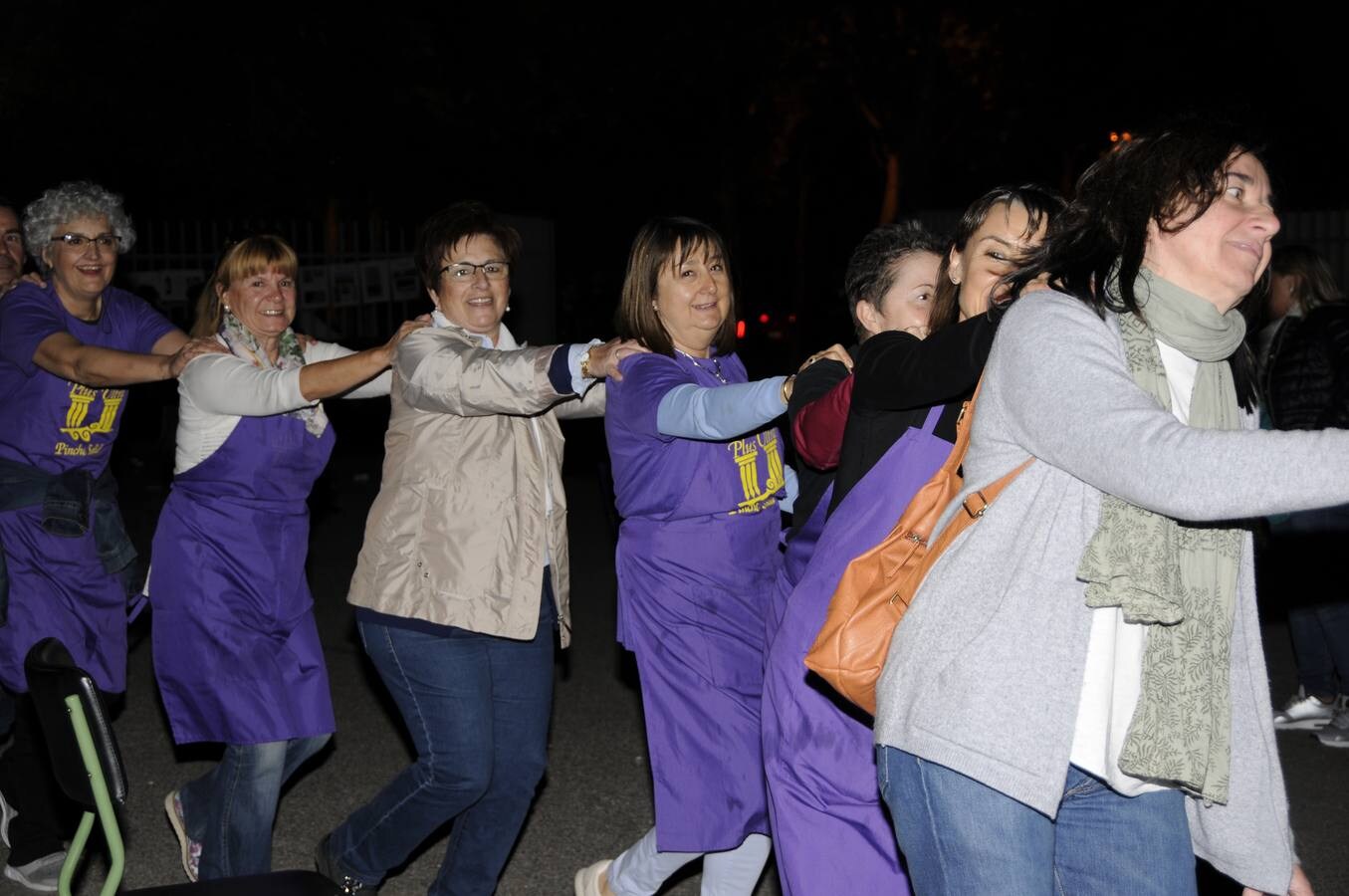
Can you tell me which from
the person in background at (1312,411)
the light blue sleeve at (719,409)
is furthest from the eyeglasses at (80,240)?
the person in background at (1312,411)

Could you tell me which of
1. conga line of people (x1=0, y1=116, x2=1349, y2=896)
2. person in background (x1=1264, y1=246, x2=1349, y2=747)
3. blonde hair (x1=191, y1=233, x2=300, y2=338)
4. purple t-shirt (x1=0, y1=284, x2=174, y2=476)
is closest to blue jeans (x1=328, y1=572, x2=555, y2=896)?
conga line of people (x1=0, y1=116, x2=1349, y2=896)

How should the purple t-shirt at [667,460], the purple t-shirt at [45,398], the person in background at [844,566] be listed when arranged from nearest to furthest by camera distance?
1. the person in background at [844,566]
2. the purple t-shirt at [667,460]
3. the purple t-shirt at [45,398]

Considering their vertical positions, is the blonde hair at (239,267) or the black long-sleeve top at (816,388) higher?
the blonde hair at (239,267)

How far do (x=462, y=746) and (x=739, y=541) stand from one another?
95 centimetres

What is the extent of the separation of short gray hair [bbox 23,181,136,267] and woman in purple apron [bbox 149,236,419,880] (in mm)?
766

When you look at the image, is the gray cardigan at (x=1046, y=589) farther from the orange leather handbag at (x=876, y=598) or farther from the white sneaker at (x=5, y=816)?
the white sneaker at (x=5, y=816)

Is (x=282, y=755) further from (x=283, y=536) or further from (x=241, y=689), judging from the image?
(x=283, y=536)

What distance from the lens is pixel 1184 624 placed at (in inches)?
88.7

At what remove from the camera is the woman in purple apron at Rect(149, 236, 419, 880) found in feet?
13.9

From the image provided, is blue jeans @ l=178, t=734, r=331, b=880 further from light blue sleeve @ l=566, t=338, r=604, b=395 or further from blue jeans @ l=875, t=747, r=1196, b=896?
blue jeans @ l=875, t=747, r=1196, b=896

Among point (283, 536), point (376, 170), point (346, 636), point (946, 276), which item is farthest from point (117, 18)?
point (946, 276)

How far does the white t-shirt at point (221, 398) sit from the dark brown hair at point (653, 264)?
0.95 meters

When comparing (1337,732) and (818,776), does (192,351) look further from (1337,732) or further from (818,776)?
(1337,732)

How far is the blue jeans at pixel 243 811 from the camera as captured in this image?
13.9 ft
